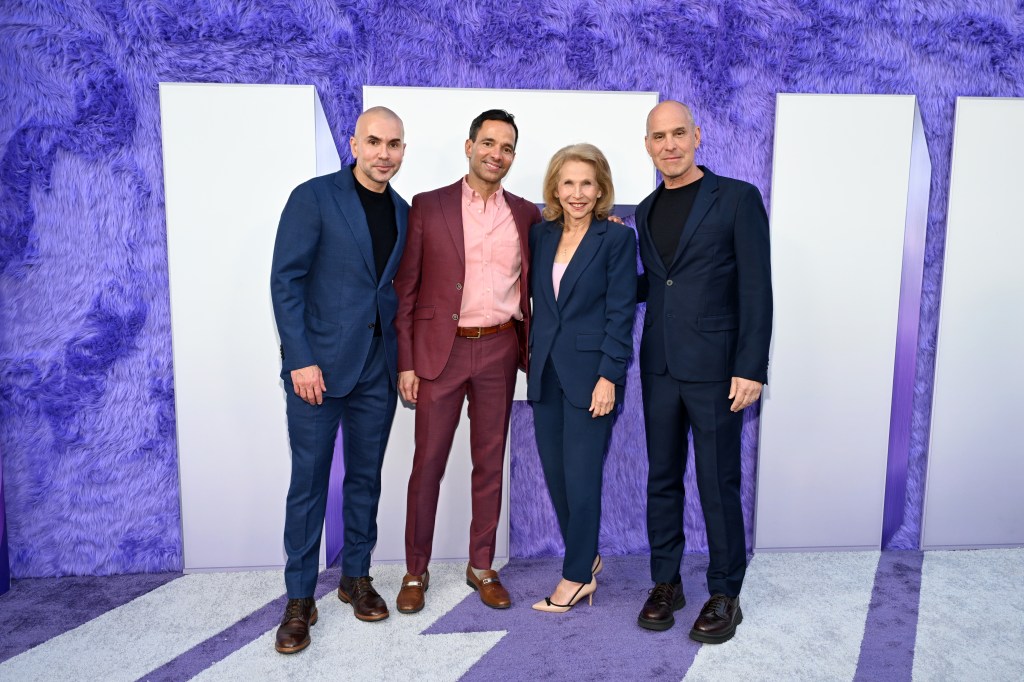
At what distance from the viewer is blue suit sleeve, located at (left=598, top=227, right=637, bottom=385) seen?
8.11 feet

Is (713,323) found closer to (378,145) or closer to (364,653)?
(378,145)

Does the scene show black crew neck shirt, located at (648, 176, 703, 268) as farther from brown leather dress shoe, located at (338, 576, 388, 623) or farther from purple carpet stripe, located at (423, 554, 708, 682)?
brown leather dress shoe, located at (338, 576, 388, 623)

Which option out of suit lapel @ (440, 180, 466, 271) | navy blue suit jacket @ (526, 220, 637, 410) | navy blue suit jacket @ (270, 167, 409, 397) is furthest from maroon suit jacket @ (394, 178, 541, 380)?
navy blue suit jacket @ (526, 220, 637, 410)

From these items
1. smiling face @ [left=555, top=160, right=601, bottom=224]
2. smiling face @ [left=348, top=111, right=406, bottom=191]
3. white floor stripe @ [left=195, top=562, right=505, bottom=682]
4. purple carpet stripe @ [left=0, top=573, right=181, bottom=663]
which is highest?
smiling face @ [left=348, top=111, right=406, bottom=191]

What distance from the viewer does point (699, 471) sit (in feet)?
8.31

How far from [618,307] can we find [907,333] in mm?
1579

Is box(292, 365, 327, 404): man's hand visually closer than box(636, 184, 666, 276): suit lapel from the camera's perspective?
Yes

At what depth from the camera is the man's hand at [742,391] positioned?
95.0 inches

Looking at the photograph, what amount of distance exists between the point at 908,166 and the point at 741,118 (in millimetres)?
748

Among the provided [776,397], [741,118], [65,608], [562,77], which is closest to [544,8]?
[562,77]

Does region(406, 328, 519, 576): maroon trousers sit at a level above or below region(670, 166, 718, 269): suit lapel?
below

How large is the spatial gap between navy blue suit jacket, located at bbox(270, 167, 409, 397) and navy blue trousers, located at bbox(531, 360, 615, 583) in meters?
0.67

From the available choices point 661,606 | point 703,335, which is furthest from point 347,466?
point 703,335

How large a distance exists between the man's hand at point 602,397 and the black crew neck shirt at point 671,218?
465 millimetres
